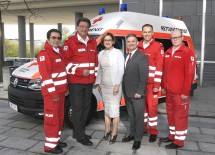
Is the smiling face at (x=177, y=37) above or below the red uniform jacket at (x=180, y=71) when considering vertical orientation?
above

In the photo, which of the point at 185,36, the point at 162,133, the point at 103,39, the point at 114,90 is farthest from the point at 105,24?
the point at 185,36

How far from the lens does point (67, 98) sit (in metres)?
4.98

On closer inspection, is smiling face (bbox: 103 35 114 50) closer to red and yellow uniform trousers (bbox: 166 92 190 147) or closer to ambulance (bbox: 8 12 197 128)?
ambulance (bbox: 8 12 197 128)

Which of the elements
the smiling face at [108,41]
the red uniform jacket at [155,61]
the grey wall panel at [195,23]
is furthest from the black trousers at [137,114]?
the grey wall panel at [195,23]

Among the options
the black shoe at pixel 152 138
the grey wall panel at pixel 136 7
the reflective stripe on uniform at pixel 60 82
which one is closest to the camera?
the reflective stripe on uniform at pixel 60 82

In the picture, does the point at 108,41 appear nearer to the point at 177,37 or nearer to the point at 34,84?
the point at 177,37

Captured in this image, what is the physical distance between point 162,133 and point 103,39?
7.20ft

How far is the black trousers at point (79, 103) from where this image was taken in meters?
4.27

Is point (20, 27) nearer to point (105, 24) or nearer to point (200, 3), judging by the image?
point (200, 3)

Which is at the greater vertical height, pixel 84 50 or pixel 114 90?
pixel 84 50

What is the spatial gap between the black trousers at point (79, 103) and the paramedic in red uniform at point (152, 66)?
1.04m

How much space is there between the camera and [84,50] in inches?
165

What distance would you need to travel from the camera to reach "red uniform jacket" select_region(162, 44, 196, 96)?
4023 mm

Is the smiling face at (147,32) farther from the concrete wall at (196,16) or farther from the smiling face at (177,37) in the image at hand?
Result: the concrete wall at (196,16)
